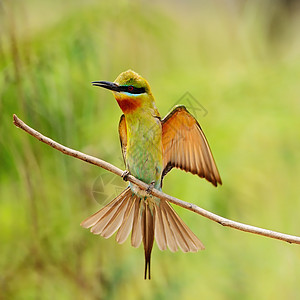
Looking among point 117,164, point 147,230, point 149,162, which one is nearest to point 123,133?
point 149,162

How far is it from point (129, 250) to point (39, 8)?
91cm

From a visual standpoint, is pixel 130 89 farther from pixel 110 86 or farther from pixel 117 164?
pixel 117 164

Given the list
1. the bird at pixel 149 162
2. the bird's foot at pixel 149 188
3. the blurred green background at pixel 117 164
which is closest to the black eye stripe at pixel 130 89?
the bird at pixel 149 162

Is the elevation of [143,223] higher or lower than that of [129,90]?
lower

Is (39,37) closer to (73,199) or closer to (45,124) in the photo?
(45,124)

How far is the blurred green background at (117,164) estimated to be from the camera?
1.28 metres

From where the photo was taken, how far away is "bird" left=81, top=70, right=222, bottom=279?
0.61m

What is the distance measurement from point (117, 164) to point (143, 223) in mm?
546

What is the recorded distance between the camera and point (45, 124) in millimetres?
1279

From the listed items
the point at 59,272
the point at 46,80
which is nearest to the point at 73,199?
the point at 59,272

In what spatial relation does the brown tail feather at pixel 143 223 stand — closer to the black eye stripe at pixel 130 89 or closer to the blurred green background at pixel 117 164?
the black eye stripe at pixel 130 89

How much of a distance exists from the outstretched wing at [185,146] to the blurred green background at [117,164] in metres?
0.53

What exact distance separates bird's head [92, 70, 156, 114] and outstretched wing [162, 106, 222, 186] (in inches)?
1.6

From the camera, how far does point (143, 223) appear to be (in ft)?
2.34
